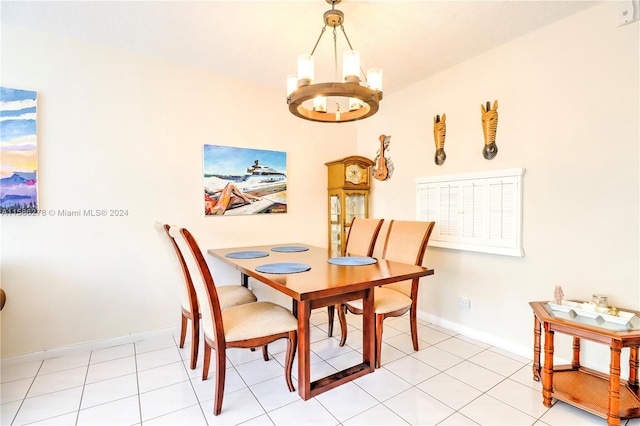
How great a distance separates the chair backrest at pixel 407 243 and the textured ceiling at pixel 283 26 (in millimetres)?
1451

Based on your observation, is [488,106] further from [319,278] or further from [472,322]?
[319,278]

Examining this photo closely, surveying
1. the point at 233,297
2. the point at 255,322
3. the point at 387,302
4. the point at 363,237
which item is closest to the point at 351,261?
the point at 387,302

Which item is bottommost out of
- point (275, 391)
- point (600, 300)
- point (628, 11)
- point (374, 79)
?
point (275, 391)

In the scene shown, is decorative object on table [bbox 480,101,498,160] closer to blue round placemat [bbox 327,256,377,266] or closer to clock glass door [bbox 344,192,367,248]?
blue round placemat [bbox 327,256,377,266]

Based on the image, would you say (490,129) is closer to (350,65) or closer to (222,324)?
(350,65)

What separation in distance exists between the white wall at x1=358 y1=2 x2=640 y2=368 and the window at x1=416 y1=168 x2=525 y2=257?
0.08m

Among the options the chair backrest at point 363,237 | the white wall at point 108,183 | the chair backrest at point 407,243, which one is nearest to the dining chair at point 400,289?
the chair backrest at point 407,243

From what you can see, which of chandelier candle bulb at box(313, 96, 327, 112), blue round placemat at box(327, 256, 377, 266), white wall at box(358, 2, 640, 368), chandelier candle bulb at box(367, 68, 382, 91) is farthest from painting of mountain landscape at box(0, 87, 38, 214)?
white wall at box(358, 2, 640, 368)

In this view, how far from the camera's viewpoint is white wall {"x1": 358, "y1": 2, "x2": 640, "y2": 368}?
1913 mm

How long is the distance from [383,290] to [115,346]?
7.40 feet

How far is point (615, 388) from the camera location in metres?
1.54

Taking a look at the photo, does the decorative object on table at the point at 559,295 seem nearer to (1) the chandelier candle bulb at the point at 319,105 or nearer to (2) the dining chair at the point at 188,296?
(1) the chandelier candle bulb at the point at 319,105

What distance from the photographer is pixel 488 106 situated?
257 cm

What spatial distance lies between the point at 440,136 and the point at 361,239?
1.24 metres
